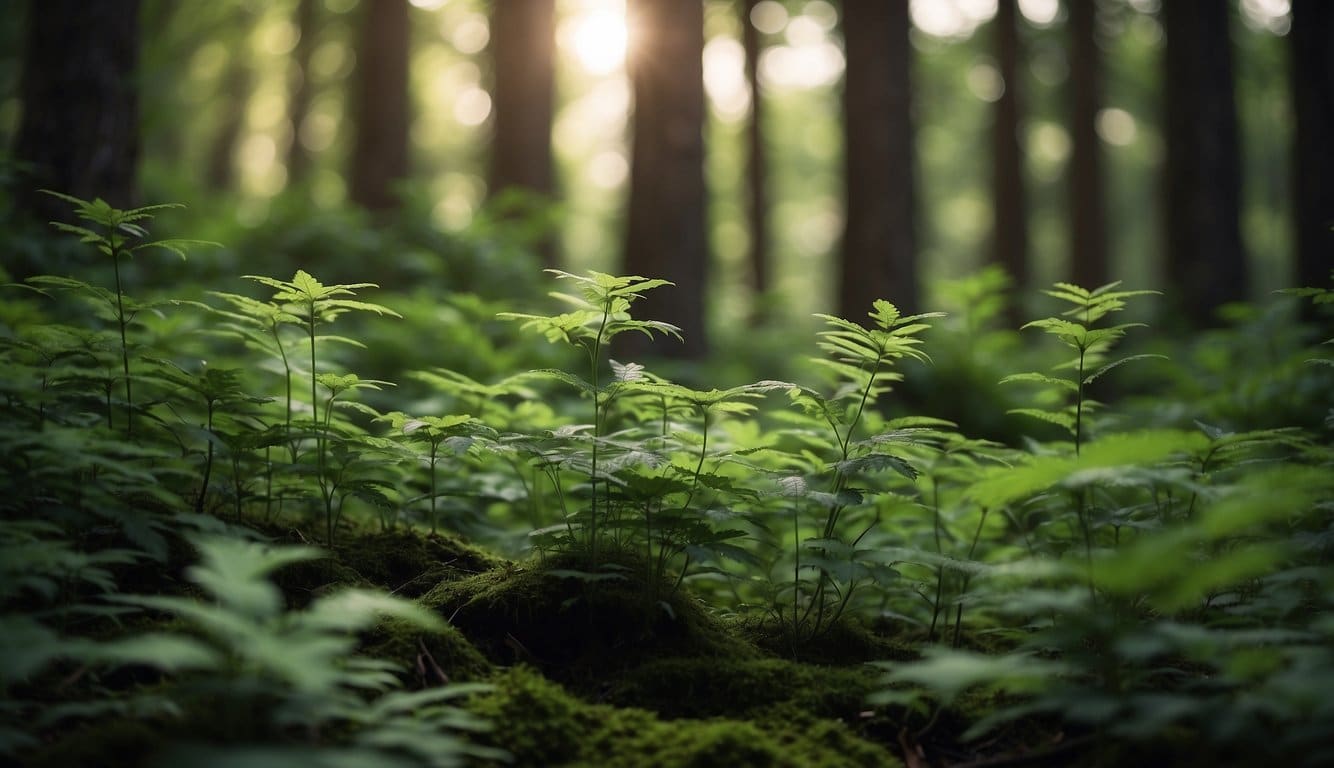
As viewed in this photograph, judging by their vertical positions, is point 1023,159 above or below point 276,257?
above

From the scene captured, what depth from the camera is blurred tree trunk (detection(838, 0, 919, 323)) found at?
8.02 meters

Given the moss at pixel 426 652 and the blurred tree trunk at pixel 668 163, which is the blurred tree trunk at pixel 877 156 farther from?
the moss at pixel 426 652

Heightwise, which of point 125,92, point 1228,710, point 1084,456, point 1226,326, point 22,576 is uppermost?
point 125,92

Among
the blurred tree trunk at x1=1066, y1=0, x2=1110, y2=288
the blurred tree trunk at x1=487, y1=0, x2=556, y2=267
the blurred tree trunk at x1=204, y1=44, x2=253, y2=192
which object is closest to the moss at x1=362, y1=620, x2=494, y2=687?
the blurred tree trunk at x1=487, y1=0, x2=556, y2=267

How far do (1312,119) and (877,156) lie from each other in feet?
19.0

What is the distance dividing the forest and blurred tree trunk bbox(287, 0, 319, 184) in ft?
27.8

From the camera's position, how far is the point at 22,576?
212cm

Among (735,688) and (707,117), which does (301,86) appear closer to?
(707,117)

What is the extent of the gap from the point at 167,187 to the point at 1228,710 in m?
10.6

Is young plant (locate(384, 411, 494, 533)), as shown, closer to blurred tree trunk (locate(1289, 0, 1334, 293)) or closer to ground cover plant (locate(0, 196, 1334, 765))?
ground cover plant (locate(0, 196, 1334, 765))

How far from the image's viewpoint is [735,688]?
266cm

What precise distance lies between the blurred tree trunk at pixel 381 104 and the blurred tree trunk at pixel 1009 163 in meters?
9.53

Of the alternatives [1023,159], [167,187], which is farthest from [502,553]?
[1023,159]

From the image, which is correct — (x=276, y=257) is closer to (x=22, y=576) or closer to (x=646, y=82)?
(x=646, y=82)
